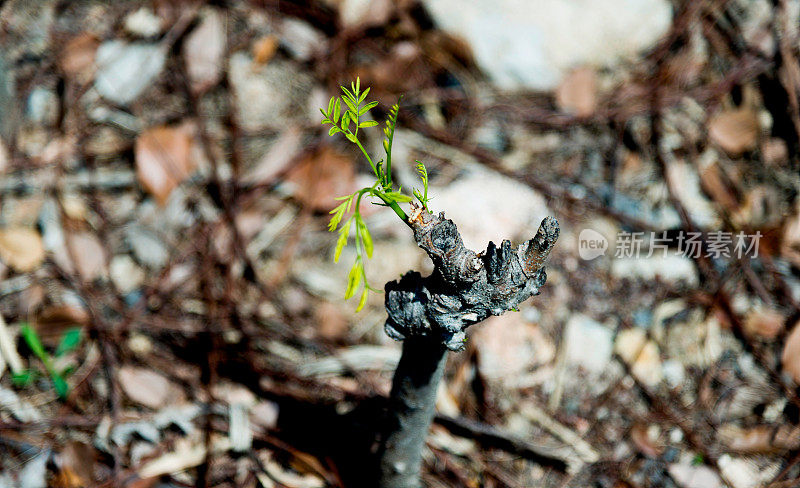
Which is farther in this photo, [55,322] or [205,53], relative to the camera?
[205,53]

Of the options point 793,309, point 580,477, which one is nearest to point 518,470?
point 580,477

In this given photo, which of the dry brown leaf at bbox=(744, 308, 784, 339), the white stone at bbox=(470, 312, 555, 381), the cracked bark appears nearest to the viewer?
the cracked bark

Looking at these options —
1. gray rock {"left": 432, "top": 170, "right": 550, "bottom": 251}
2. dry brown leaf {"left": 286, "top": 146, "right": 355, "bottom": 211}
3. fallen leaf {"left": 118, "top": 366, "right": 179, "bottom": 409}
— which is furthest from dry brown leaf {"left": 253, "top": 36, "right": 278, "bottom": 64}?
fallen leaf {"left": 118, "top": 366, "right": 179, "bottom": 409}

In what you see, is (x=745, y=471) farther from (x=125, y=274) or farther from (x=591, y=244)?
(x=125, y=274)

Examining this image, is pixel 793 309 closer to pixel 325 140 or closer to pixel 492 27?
pixel 492 27

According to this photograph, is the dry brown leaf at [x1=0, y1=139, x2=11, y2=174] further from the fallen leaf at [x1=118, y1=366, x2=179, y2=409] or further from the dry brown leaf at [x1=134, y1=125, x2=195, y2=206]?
the fallen leaf at [x1=118, y1=366, x2=179, y2=409]

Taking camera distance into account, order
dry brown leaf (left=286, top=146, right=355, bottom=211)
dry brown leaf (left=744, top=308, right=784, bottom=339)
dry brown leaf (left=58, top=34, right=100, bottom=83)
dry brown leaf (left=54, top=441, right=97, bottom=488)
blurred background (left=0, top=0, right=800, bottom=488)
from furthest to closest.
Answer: dry brown leaf (left=58, top=34, right=100, bottom=83) < dry brown leaf (left=286, top=146, right=355, bottom=211) < dry brown leaf (left=744, top=308, right=784, bottom=339) < blurred background (left=0, top=0, right=800, bottom=488) < dry brown leaf (left=54, top=441, right=97, bottom=488)

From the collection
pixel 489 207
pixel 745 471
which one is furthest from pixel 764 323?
pixel 489 207

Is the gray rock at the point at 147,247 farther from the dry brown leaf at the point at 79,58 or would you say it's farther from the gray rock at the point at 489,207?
the gray rock at the point at 489,207
